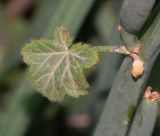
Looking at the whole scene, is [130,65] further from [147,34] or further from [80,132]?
[80,132]

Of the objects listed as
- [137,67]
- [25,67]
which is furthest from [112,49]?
[25,67]

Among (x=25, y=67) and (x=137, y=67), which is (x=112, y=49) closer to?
(x=137, y=67)

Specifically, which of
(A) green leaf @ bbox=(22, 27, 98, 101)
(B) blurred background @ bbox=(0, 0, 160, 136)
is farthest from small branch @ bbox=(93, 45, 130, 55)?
(B) blurred background @ bbox=(0, 0, 160, 136)

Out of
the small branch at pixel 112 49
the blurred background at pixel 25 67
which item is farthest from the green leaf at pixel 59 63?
the blurred background at pixel 25 67

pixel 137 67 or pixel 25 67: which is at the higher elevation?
pixel 137 67

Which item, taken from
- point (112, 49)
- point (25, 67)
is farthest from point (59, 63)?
point (25, 67)

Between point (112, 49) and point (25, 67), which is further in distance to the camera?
point (25, 67)
